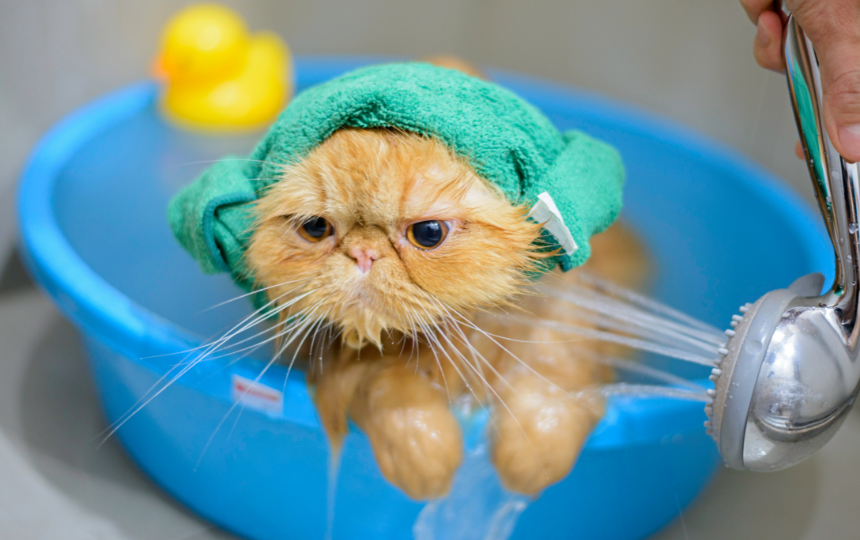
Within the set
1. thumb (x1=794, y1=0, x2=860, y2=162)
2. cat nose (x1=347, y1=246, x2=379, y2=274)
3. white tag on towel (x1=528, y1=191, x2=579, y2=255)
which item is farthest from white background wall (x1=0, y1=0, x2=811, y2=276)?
cat nose (x1=347, y1=246, x2=379, y2=274)

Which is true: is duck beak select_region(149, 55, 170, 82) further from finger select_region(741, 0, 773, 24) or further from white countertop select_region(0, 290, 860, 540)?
finger select_region(741, 0, 773, 24)

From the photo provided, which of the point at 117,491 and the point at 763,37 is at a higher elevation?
the point at 763,37

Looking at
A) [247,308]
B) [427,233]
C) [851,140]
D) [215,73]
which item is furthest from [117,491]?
[851,140]

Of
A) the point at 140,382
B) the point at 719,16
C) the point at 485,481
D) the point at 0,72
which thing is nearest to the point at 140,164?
the point at 0,72

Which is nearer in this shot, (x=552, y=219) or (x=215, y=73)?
(x=552, y=219)

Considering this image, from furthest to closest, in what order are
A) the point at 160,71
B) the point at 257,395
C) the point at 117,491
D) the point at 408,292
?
the point at 160,71 < the point at 117,491 < the point at 257,395 < the point at 408,292

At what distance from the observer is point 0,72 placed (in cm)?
107

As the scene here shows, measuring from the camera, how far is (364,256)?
496 millimetres

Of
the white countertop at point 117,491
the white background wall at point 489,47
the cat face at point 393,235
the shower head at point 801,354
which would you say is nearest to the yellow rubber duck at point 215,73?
the white background wall at point 489,47

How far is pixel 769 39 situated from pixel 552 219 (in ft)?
1.18

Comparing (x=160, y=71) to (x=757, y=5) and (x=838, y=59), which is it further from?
(x=838, y=59)

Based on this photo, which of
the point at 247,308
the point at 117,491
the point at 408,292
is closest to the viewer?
the point at 408,292

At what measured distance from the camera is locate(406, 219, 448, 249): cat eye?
50 cm

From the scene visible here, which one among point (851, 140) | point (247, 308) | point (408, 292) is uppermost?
point (851, 140)
